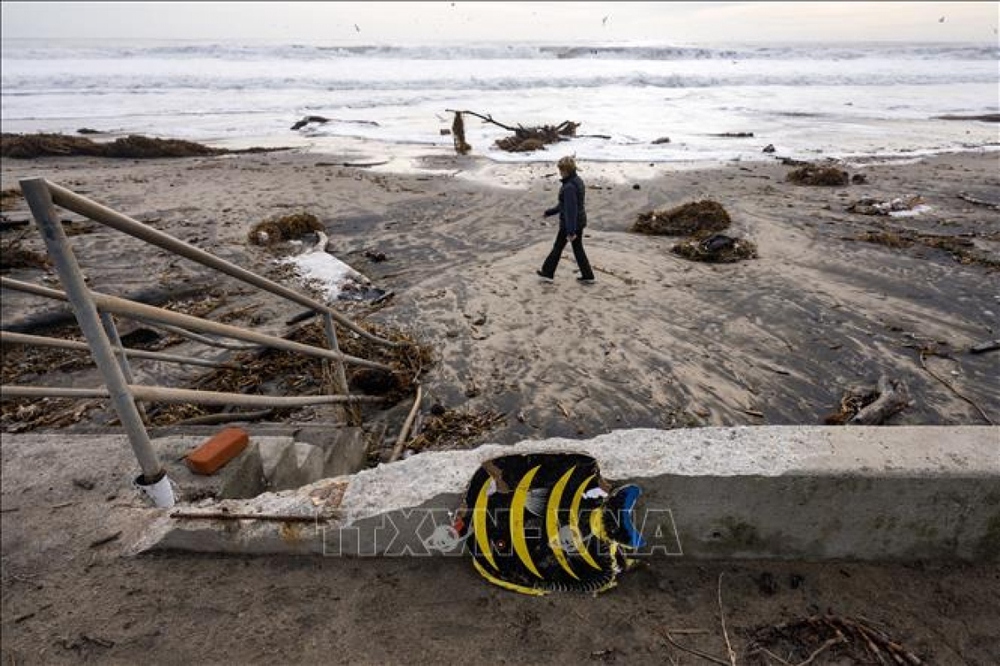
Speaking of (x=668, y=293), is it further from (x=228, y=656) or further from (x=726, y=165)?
(x=726, y=165)

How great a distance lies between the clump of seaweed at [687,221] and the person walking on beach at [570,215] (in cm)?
278

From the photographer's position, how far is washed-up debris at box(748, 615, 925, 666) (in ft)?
6.40

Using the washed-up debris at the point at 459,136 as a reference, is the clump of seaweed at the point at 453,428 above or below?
below

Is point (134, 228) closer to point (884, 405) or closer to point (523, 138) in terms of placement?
point (884, 405)

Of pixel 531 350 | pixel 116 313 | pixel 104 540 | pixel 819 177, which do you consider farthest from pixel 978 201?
pixel 104 540

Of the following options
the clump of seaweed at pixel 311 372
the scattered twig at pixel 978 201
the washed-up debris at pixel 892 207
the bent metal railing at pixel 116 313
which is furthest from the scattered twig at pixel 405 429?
the scattered twig at pixel 978 201

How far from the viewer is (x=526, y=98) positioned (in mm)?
31062

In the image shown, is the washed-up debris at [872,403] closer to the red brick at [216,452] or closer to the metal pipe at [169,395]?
the metal pipe at [169,395]

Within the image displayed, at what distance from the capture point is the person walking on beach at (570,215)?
7109 mm

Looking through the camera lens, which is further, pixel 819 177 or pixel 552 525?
pixel 819 177

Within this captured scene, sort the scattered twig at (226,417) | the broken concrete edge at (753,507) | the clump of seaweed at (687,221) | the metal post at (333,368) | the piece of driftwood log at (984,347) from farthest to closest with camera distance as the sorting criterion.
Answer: the clump of seaweed at (687,221) < the piece of driftwood log at (984,347) < the scattered twig at (226,417) < the metal post at (333,368) < the broken concrete edge at (753,507)

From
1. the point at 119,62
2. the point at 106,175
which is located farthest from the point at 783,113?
the point at 119,62

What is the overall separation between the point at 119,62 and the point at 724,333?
6165 centimetres

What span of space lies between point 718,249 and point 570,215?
2771 millimetres
